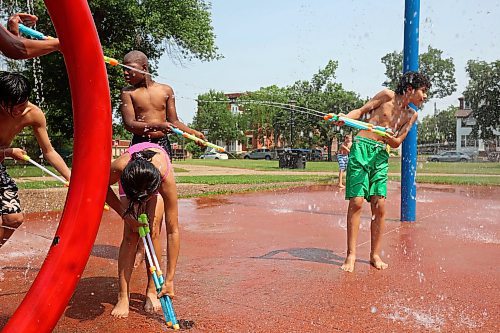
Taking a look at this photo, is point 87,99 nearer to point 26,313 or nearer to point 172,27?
point 26,313

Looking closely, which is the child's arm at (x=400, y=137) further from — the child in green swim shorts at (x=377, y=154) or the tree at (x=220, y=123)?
the tree at (x=220, y=123)

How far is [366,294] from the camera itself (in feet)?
13.0

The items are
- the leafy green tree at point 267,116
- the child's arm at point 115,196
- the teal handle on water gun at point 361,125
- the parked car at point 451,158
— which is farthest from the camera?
the parked car at point 451,158

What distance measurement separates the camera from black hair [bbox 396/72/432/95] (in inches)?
198

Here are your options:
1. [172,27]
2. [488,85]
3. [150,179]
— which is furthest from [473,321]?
[488,85]

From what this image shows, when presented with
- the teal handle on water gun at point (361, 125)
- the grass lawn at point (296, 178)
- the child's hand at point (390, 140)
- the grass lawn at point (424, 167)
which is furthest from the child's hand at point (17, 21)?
the grass lawn at point (424, 167)

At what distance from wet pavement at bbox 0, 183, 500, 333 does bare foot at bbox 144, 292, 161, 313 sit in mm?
73

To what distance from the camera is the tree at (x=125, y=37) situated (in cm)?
2288

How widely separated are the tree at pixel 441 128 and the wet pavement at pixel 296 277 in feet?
238

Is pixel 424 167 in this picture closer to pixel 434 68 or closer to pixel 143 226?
pixel 434 68

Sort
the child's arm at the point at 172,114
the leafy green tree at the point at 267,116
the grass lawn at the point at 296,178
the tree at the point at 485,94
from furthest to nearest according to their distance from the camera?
the leafy green tree at the point at 267,116
the tree at the point at 485,94
the grass lawn at the point at 296,178
the child's arm at the point at 172,114

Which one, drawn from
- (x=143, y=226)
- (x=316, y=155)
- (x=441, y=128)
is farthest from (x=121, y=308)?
(x=441, y=128)

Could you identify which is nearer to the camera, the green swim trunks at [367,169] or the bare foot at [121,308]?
the bare foot at [121,308]

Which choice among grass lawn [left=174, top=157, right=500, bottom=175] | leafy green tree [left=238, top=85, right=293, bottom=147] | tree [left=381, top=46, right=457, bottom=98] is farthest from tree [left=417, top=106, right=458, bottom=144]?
tree [left=381, top=46, right=457, bottom=98]
